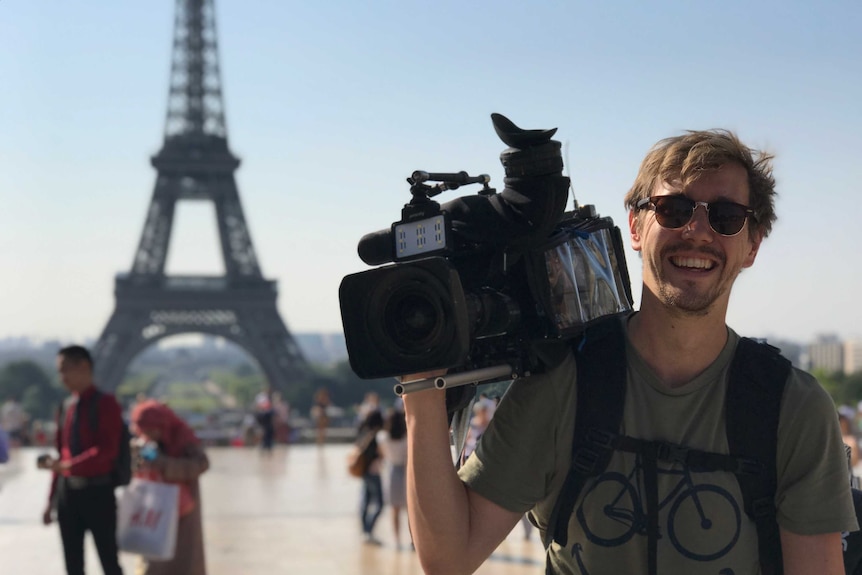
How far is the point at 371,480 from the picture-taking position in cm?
1051

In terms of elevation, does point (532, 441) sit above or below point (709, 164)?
below

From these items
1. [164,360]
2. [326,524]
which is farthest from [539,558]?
[164,360]

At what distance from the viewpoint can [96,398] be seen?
6527 millimetres

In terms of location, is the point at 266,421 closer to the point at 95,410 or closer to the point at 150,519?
the point at 95,410

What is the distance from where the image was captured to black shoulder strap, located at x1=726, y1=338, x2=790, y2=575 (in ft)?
6.53

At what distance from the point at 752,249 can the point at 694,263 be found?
14 cm

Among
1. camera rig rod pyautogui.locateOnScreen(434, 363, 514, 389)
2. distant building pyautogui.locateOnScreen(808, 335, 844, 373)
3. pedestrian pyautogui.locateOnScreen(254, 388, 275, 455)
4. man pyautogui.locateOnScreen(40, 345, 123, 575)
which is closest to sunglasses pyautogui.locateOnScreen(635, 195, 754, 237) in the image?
camera rig rod pyautogui.locateOnScreen(434, 363, 514, 389)

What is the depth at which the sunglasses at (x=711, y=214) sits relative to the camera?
2.09 m

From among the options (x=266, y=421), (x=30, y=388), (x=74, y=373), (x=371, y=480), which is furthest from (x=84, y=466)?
(x=30, y=388)

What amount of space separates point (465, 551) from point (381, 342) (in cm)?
39

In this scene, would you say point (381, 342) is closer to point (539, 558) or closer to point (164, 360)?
point (539, 558)

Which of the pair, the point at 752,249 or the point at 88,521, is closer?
the point at 752,249

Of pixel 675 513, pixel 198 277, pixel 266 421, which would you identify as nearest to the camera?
pixel 675 513

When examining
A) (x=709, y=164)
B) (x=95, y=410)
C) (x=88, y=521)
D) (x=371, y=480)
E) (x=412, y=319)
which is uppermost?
(x=709, y=164)
